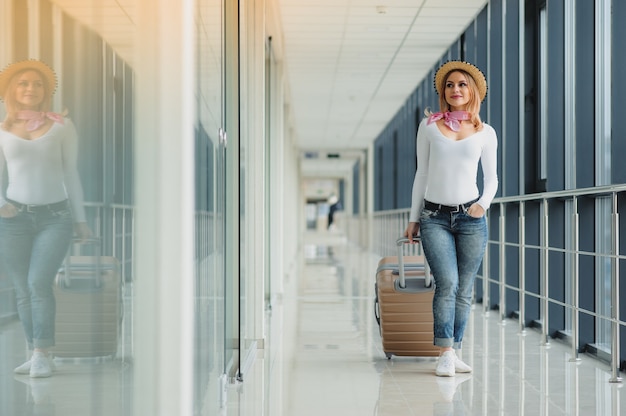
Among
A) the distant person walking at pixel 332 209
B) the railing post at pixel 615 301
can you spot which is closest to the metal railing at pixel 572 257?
the railing post at pixel 615 301

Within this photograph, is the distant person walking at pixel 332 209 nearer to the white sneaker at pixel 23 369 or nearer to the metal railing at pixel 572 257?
the metal railing at pixel 572 257

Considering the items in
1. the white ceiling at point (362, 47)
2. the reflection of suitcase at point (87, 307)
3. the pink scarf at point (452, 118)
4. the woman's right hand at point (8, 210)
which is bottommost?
the reflection of suitcase at point (87, 307)

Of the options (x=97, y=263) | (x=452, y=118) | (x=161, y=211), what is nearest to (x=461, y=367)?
(x=452, y=118)

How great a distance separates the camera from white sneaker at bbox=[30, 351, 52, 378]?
1.42 m

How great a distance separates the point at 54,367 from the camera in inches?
57.5

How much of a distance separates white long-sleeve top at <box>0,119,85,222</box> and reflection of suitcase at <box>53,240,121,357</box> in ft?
0.31

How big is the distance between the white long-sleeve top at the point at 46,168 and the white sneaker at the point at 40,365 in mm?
256

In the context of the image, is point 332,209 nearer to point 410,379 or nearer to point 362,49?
point 362,49

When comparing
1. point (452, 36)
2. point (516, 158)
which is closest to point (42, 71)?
point (516, 158)

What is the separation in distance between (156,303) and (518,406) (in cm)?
164

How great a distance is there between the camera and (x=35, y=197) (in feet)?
4.89

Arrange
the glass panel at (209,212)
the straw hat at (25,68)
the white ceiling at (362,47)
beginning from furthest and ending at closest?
the white ceiling at (362,47), the glass panel at (209,212), the straw hat at (25,68)

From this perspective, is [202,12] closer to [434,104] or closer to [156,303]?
[156,303]

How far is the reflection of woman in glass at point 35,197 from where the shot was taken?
1.42 m
